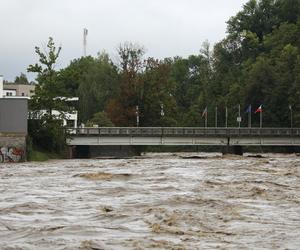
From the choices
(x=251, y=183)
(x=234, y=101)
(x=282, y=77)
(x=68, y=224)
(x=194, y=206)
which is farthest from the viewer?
(x=234, y=101)

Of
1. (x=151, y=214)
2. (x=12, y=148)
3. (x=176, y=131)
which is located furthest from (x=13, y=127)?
(x=151, y=214)

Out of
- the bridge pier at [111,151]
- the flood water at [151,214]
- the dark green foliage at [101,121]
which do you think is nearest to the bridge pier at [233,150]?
the bridge pier at [111,151]

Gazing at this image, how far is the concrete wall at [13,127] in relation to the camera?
3337 inches

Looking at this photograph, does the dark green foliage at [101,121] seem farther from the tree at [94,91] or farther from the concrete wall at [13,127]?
the concrete wall at [13,127]

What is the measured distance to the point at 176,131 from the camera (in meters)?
114

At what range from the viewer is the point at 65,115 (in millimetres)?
101250

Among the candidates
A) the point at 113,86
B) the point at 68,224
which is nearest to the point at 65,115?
the point at 113,86

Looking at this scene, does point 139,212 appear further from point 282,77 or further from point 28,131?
point 282,77

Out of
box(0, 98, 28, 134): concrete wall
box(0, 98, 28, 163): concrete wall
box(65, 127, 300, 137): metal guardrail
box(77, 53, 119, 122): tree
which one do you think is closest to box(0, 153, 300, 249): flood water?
box(0, 98, 28, 163): concrete wall

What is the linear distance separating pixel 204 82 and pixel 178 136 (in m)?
82.9

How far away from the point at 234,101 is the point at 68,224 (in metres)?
146

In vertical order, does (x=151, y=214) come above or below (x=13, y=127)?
below

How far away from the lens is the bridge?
11056cm

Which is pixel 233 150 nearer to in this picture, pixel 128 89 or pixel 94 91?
pixel 128 89
